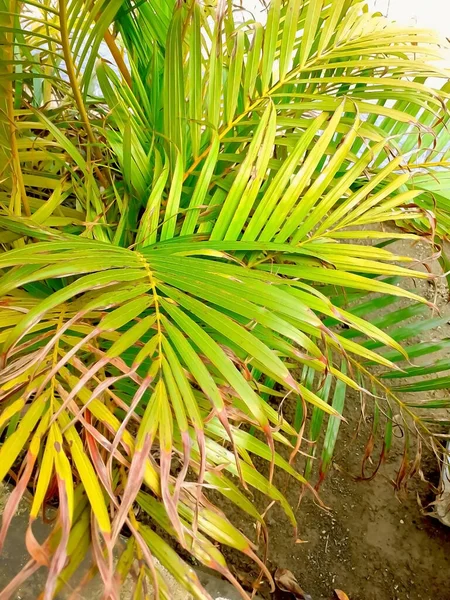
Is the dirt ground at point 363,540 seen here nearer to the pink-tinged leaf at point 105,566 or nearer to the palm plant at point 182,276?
the palm plant at point 182,276

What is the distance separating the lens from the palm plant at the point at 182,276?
0.52 metres

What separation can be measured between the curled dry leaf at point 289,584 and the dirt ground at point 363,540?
0.02 m

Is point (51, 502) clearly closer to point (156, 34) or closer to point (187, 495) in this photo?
point (187, 495)

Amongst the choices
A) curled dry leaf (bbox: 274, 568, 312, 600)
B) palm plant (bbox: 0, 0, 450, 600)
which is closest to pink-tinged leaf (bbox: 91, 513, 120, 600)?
palm plant (bbox: 0, 0, 450, 600)

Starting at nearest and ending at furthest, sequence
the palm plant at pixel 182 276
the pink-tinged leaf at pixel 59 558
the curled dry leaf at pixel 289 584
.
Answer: the pink-tinged leaf at pixel 59 558 < the palm plant at pixel 182 276 < the curled dry leaf at pixel 289 584

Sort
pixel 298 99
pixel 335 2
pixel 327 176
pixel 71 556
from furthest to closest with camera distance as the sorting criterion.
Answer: pixel 298 99 < pixel 335 2 < pixel 327 176 < pixel 71 556

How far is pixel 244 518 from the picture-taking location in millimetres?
1170

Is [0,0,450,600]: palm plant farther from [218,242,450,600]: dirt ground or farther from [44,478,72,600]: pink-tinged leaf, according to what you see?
[218,242,450,600]: dirt ground

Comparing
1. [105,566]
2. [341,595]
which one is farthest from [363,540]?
[105,566]

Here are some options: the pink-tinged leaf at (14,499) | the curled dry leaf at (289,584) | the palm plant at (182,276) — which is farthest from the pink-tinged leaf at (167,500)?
the curled dry leaf at (289,584)

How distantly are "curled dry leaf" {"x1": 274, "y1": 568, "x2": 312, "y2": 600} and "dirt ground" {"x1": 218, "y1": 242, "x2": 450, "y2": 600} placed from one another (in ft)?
0.07

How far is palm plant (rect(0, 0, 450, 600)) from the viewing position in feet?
1.70

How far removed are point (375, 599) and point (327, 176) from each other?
0.91 m

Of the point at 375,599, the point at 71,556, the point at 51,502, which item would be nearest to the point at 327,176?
the point at 71,556
